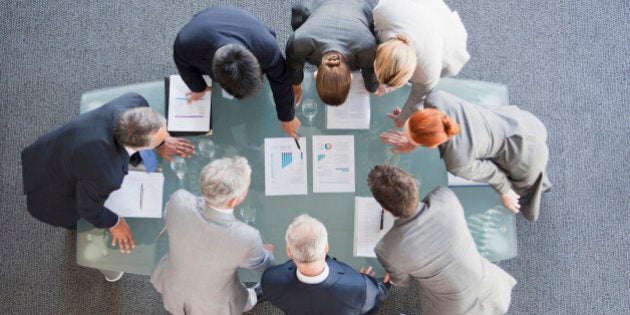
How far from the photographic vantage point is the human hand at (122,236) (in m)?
→ 2.07

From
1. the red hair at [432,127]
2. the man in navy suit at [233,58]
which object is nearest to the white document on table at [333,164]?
the man in navy suit at [233,58]

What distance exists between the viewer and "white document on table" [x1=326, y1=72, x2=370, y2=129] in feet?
7.22

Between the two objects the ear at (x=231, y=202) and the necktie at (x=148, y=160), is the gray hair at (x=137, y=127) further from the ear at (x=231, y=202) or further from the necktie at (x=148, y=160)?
the ear at (x=231, y=202)

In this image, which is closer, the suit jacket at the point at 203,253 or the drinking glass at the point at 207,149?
the suit jacket at the point at 203,253

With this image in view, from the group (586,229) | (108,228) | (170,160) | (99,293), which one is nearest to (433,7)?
(170,160)

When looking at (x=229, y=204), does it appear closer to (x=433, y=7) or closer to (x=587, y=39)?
(x=433, y=7)

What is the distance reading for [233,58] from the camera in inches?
71.9

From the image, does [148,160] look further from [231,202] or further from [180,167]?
[231,202]

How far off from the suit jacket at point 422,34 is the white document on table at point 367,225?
46 cm

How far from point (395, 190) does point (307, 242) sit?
436 mm

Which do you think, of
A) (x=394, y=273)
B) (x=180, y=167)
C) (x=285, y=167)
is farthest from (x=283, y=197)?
(x=394, y=273)

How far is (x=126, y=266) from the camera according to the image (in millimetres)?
2107

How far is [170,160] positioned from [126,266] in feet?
1.83

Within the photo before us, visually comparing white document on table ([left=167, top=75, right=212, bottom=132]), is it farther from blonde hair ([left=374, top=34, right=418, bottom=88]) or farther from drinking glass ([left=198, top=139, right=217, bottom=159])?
blonde hair ([left=374, top=34, right=418, bottom=88])
